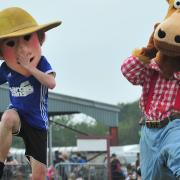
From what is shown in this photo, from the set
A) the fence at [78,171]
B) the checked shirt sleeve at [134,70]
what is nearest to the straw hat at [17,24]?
the checked shirt sleeve at [134,70]

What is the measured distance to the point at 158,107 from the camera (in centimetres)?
566

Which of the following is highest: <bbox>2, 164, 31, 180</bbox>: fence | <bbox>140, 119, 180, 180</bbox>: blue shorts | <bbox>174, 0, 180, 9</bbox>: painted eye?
<bbox>174, 0, 180, 9</bbox>: painted eye

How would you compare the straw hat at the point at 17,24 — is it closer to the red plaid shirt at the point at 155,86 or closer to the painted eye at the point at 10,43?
the painted eye at the point at 10,43

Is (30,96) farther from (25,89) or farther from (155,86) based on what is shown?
(155,86)

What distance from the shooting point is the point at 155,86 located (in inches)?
227

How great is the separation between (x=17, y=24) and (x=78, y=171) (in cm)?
959

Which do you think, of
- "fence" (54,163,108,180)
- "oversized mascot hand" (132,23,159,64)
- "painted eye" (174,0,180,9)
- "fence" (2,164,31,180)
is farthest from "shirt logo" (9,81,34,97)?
"fence" (54,163,108,180)

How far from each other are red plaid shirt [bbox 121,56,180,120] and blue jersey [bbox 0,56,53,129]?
822mm

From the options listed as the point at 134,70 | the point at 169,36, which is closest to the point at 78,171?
the point at 134,70

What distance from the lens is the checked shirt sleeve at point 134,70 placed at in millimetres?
5879

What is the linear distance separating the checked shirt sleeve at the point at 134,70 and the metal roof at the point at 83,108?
16.7 metres

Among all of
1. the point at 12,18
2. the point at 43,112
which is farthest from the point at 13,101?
the point at 12,18

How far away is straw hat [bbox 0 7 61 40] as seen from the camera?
6195mm

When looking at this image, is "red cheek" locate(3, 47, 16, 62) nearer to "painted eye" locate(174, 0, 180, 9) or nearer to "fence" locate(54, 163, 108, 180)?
"painted eye" locate(174, 0, 180, 9)
